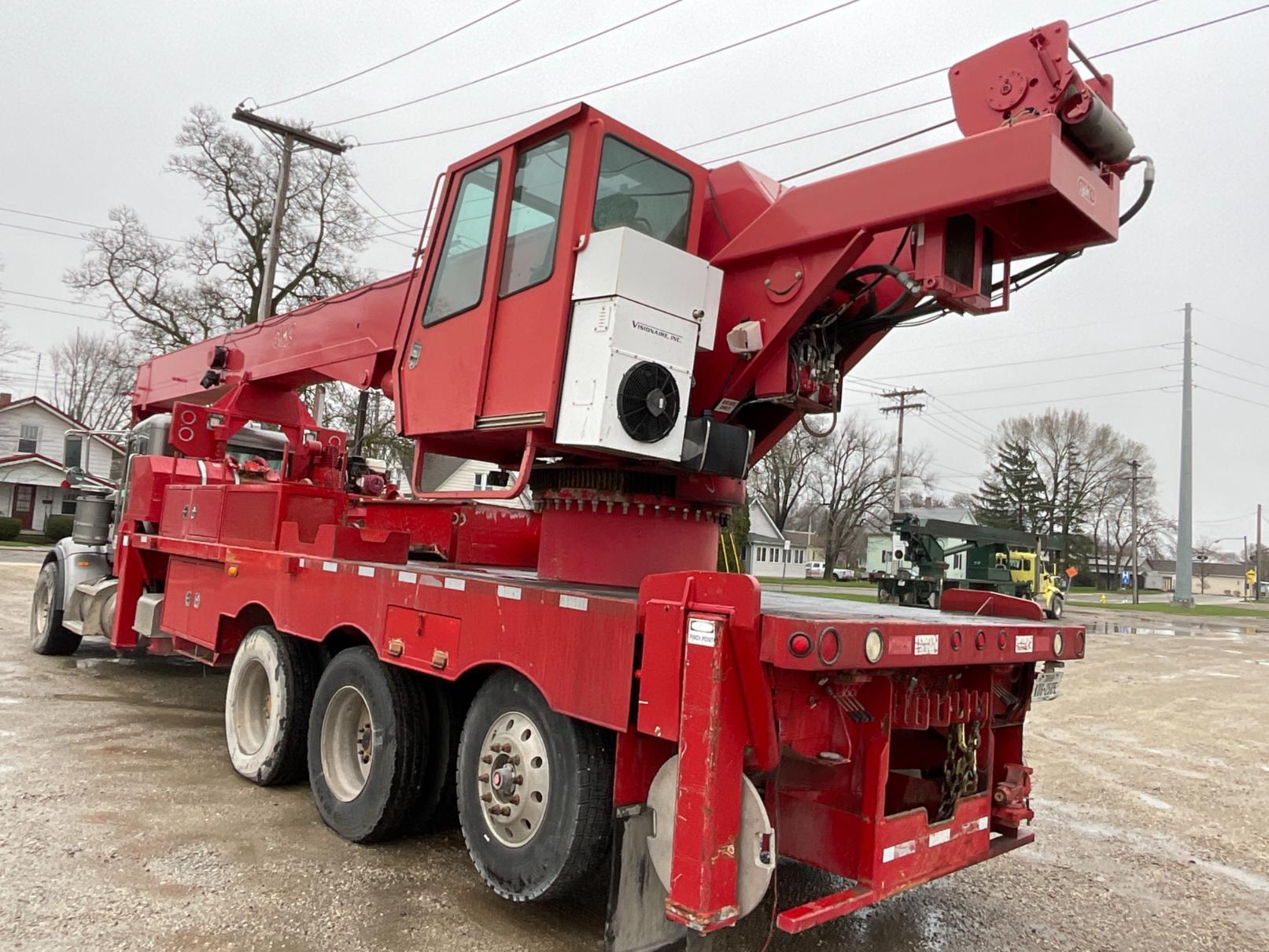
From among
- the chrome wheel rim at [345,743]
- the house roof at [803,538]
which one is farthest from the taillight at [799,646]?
the house roof at [803,538]

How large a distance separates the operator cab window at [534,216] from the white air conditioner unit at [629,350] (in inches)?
11.7

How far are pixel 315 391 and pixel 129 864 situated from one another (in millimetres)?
5100

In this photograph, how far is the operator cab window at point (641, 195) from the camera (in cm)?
388

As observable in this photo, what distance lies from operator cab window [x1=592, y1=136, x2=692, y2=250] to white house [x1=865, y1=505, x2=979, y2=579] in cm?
2252

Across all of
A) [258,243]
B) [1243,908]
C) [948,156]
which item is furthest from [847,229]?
[258,243]

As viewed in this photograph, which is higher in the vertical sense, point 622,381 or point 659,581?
point 622,381

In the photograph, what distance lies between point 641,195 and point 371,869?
3.31 meters

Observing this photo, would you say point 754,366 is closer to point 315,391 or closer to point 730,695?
point 730,695

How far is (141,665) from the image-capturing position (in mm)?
9242

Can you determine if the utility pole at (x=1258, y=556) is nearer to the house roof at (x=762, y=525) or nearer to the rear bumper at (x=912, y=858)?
the house roof at (x=762, y=525)

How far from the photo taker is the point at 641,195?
402cm

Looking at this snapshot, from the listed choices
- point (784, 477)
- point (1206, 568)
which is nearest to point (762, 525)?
point (784, 477)

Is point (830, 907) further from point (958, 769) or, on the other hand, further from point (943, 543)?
point (943, 543)

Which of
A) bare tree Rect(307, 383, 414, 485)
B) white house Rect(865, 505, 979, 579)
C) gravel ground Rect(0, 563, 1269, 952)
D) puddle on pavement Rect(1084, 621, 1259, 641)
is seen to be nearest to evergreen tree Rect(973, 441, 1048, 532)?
white house Rect(865, 505, 979, 579)
